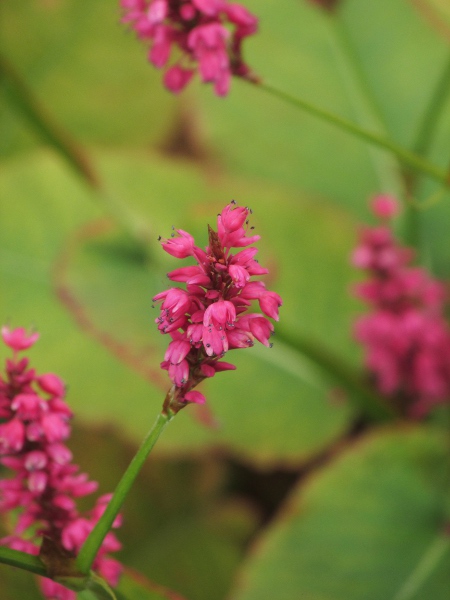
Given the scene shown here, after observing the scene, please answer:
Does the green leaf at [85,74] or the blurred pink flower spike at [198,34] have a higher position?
the green leaf at [85,74]

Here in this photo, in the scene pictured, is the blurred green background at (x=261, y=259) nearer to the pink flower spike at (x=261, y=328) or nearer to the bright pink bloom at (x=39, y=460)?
the bright pink bloom at (x=39, y=460)

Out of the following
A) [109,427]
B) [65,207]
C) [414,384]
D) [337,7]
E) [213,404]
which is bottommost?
[109,427]

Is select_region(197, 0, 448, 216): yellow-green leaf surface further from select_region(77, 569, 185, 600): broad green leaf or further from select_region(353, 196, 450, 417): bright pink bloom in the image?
select_region(77, 569, 185, 600): broad green leaf

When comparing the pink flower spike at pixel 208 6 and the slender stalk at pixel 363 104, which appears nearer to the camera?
the pink flower spike at pixel 208 6

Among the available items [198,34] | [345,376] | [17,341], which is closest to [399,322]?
[345,376]

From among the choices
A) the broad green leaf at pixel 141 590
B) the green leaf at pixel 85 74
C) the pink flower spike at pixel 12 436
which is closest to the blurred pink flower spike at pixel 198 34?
the pink flower spike at pixel 12 436

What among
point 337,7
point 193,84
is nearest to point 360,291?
point 193,84

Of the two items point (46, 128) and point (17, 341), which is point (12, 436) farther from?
point (46, 128)

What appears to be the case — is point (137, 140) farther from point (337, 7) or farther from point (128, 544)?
point (128, 544)

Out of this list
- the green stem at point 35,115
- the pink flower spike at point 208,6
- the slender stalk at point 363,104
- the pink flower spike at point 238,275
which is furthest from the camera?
the slender stalk at point 363,104
